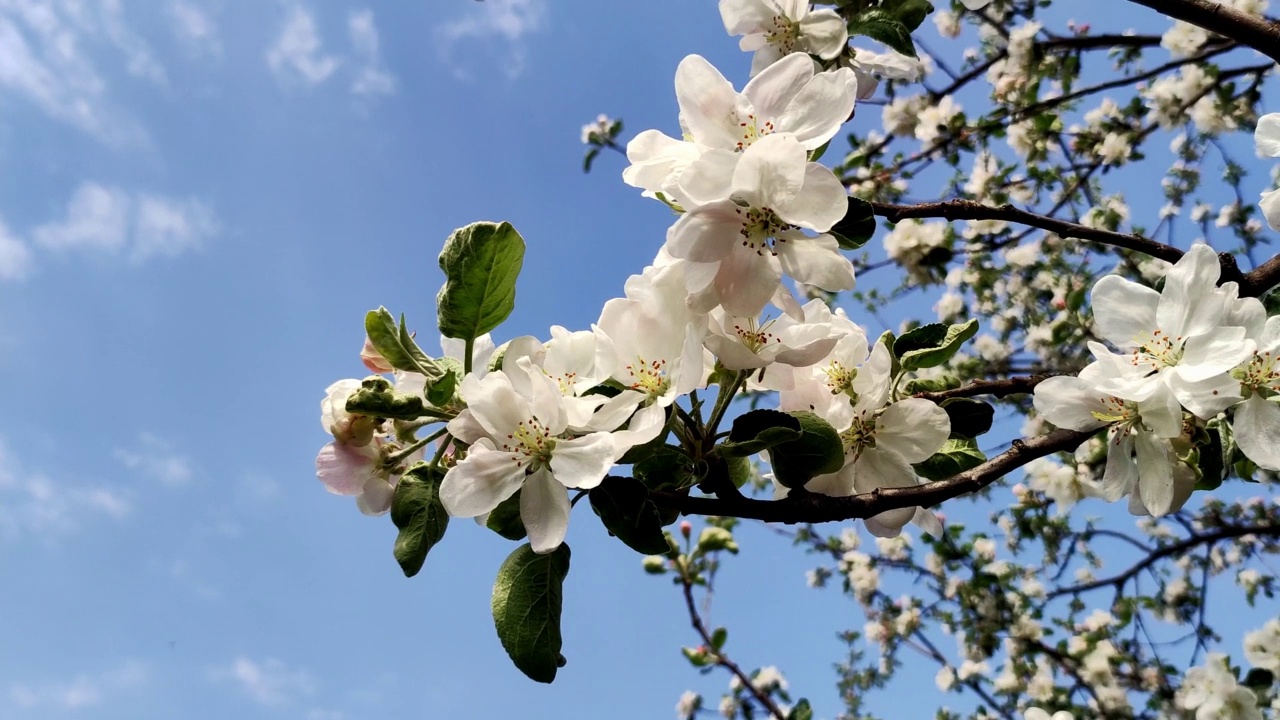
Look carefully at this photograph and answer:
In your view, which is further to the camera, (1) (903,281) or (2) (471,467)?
(1) (903,281)

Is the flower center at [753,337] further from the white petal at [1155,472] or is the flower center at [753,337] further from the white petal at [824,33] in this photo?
the white petal at [824,33]

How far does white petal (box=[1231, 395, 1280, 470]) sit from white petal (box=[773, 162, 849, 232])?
1.93 ft

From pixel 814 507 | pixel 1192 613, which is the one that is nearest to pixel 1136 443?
pixel 814 507

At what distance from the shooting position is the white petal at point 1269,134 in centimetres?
117

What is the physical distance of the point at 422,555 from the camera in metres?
0.87

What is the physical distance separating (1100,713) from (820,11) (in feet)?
12.1

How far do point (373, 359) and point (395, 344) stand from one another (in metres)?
0.08

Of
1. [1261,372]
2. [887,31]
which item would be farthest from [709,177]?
[1261,372]

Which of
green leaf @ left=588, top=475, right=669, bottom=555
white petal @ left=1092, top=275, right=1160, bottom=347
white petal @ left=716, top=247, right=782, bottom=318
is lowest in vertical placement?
green leaf @ left=588, top=475, right=669, bottom=555

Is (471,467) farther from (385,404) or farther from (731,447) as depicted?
(731,447)

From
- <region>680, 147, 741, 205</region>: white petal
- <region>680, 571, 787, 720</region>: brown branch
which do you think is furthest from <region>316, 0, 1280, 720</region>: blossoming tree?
<region>680, 571, 787, 720</region>: brown branch

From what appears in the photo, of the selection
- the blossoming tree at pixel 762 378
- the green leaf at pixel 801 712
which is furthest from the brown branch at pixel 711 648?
the blossoming tree at pixel 762 378

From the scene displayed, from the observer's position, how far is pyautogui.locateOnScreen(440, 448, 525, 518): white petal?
2.64ft

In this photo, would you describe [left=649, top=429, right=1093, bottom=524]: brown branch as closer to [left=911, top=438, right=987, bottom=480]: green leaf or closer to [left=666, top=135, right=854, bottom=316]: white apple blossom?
[left=911, top=438, right=987, bottom=480]: green leaf
